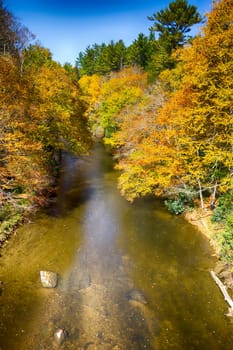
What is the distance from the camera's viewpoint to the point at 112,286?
9891 millimetres

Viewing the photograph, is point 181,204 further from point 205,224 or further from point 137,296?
point 137,296

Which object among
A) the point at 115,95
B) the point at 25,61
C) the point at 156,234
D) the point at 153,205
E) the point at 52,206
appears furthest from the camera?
the point at 115,95

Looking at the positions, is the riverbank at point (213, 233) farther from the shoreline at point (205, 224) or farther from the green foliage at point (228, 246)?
the green foliage at point (228, 246)

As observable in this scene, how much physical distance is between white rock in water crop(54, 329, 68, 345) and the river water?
0.13 metres

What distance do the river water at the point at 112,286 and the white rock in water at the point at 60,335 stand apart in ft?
0.42

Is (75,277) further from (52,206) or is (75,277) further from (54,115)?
(54,115)

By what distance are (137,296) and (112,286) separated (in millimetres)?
1224

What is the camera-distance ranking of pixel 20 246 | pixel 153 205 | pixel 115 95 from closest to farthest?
pixel 20 246 < pixel 153 205 < pixel 115 95

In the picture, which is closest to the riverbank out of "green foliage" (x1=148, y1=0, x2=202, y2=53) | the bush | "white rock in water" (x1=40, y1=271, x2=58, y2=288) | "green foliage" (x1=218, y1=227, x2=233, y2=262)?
"green foliage" (x1=218, y1=227, x2=233, y2=262)

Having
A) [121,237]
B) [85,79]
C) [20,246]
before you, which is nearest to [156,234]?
[121,237]

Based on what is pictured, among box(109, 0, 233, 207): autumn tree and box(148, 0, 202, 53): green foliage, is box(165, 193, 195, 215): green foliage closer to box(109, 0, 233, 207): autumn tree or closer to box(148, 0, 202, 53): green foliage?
box(109, 0, 233, 207): autumn tree

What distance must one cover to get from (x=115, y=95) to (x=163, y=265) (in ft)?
87.9

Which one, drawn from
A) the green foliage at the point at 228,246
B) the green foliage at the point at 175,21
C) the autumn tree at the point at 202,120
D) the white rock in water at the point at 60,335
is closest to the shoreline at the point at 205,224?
the autumn tree at the point at 202,120

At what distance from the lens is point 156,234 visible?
14.1 meters
